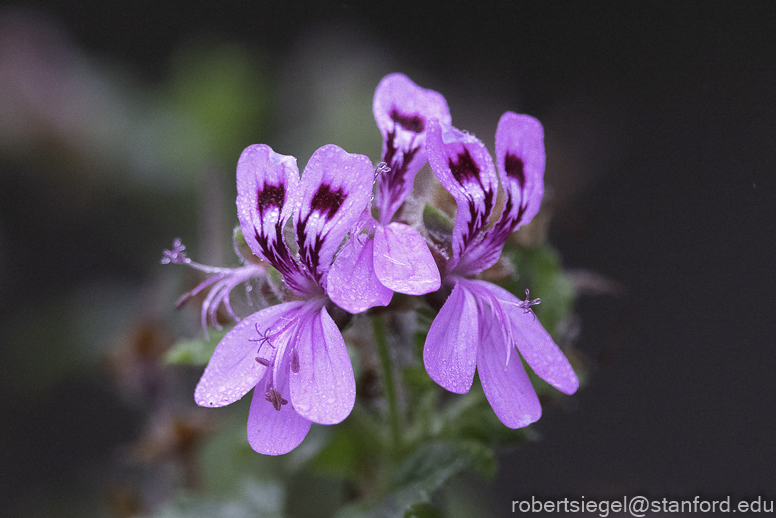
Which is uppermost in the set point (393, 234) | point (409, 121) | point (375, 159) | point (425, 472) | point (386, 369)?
point (375, 159)

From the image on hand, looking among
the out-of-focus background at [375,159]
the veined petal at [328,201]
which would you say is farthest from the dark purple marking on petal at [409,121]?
the out-of-focus background at [375,159]

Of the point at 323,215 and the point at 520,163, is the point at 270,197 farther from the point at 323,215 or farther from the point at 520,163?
the point at 520,163

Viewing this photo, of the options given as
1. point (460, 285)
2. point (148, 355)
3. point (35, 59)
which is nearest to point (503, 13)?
point (35, 59)

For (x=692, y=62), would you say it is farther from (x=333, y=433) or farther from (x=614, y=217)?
(x=333, y=433)

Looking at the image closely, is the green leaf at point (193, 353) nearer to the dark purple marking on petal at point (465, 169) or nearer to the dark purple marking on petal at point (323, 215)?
the dark purple marking on petal at point (323, 215)

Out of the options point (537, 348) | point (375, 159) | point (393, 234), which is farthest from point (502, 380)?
point (375, 159)

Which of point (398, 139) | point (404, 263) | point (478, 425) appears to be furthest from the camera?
point (478, 425)
